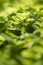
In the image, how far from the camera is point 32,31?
2.21 m

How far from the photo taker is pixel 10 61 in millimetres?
1799

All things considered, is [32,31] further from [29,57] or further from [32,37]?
[29,57]

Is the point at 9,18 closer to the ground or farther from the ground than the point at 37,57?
farther from the ground

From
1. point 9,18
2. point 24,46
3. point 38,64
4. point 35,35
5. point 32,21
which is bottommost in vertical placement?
point 38,64

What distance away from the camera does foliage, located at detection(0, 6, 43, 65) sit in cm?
178

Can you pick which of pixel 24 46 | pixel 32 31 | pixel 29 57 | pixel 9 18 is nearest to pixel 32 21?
pixel 32 31

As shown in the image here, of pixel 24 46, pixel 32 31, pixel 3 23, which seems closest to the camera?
pixel 24 46

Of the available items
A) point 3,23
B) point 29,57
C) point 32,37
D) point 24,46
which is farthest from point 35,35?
point 3,23

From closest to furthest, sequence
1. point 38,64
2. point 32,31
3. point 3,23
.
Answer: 1. point 38,64
2. point 32,31
3. point 3,23

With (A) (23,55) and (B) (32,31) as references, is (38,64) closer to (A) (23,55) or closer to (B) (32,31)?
(A) (23,55)

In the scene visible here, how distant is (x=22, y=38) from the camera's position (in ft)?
6.56

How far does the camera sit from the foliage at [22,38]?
178cm

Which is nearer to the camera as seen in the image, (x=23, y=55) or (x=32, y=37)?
(x=23, y=55)

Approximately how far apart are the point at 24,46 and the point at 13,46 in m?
0.10
